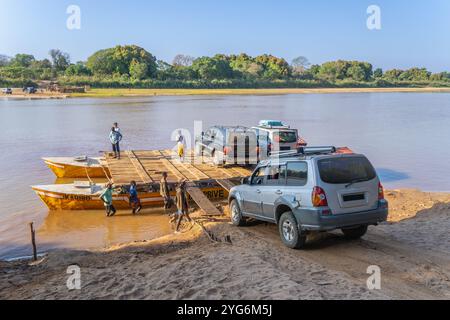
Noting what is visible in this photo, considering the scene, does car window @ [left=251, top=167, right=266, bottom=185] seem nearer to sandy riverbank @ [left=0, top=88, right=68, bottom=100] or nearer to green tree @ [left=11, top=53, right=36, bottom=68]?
sandy riverbank @ [left=0, top=88, right=68, bottom=100]

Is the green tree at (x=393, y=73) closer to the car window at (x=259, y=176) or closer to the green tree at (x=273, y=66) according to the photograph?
the green tree at (x=273, y=66)

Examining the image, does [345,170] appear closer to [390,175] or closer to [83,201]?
[83,201]

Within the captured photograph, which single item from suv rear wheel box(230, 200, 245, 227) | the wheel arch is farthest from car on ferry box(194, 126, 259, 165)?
the wheel arch

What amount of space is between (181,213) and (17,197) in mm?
8891

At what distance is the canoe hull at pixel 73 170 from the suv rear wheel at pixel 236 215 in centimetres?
1093

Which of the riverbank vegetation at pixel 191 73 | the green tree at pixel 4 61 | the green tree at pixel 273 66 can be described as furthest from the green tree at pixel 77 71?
the green tree at pixel 273 66

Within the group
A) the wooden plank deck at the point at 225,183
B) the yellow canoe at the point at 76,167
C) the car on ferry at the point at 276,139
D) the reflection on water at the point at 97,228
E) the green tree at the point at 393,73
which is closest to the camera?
the reflection on water at the point at 97,228

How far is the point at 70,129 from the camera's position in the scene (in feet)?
137

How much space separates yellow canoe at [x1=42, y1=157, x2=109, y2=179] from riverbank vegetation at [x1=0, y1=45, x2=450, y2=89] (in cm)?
8957

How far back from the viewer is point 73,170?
20.9 metres

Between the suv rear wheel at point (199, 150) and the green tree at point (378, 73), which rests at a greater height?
the green tree at point (378, 73)

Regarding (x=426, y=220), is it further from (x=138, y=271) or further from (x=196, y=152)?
(x=196, y=152)

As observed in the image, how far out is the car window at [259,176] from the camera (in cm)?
992
